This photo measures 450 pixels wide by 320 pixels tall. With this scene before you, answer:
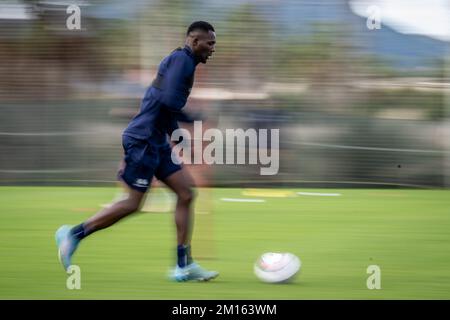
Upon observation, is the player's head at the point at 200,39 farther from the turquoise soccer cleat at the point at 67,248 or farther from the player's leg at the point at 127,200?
the turquoise soccer cleat at the point at 67,248

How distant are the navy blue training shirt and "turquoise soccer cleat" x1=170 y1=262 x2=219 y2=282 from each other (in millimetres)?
840

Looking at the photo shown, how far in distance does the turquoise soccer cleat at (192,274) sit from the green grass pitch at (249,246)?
6cm

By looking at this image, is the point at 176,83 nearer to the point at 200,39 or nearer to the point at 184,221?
the point at 200,39

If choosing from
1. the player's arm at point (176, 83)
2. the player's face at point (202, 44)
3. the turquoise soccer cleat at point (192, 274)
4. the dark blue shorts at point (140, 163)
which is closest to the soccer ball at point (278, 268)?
the turquoise soccer cleat at point (192, 274)

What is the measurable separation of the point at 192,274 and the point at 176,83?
1260mm

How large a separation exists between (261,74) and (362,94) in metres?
1.26

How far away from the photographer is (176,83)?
5914mm

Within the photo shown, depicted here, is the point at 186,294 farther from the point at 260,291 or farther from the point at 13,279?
the point at 13,279

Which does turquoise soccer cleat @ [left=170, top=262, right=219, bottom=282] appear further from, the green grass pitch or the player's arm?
the player's arm

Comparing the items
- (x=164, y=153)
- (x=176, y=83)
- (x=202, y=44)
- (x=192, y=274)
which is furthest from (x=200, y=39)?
(x=192, y=274)

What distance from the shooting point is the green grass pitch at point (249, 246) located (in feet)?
19.7

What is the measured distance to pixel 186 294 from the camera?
19.2ft
